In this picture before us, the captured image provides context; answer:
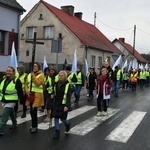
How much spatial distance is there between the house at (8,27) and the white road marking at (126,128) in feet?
31.1

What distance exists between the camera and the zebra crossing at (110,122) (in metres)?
7.46

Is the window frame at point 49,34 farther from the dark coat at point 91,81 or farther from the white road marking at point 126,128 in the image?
the white road marking at point 126,128

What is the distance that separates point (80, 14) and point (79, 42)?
34.5ft

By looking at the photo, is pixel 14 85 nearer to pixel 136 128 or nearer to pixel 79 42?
pixel 136 128

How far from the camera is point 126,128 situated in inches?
327

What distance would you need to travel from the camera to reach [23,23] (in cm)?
3172

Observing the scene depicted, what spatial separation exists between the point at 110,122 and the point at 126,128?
0.90m

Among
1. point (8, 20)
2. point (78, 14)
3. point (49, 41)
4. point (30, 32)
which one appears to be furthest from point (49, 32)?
point (8, 20)

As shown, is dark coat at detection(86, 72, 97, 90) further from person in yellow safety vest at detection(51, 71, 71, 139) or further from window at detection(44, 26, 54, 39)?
window at detection(44, 26, 54, 39)

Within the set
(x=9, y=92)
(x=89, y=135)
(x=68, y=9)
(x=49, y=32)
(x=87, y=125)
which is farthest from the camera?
(x=68, y=9)

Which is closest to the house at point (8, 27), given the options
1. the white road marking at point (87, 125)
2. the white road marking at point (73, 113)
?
the white road marking at point (73, 113)

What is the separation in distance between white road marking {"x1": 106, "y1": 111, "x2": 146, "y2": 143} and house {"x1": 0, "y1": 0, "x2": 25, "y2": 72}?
9485 millimetres

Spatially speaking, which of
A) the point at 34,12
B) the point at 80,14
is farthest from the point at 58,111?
the point at 80,14

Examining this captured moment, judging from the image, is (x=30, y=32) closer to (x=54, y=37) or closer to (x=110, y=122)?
(x=54, y=37)
